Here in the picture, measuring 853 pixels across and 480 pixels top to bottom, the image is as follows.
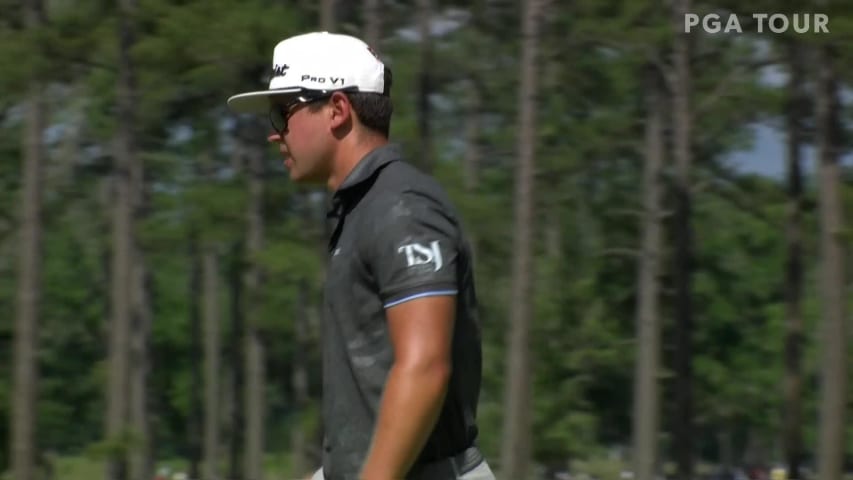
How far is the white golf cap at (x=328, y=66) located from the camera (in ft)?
12.3

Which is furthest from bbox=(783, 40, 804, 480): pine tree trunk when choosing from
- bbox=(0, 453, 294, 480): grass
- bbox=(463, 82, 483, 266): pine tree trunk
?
bbox=(0, 453, 294, 480): grass

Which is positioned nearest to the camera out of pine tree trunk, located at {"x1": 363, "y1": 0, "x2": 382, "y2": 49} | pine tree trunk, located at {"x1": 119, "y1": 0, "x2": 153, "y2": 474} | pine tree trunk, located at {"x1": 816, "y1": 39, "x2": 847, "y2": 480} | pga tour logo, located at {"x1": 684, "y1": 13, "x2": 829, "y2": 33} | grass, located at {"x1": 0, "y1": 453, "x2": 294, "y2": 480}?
pga tour logo, located at {"x1": 684, "y1": 13, "x2": 829, "y2": 33}

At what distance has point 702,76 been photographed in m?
31.2

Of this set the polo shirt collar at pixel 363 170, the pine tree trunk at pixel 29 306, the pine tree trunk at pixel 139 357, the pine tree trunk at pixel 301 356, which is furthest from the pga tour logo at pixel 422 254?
the pine tree trunk at pixel 139 357

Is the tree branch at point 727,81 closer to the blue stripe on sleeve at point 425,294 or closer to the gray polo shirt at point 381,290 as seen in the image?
the gray polo shirt at point 381,290

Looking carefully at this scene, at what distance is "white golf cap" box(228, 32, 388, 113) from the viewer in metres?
3.74

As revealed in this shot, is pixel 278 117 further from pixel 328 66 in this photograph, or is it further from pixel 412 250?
pixel 412 250

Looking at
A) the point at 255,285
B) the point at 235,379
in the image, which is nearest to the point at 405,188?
the point at 255,285

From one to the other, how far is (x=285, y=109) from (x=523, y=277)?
2246 centimetres

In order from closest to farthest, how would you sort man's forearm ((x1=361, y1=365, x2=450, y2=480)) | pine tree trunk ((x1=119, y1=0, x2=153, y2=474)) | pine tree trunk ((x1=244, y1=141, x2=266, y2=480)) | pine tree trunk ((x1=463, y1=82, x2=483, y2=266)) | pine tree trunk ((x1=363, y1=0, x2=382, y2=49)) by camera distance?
man's forearm ((x1=361, y1=365, x2=450, y2=480)) → pine tree trunk ((x1=363, y1=0, x2=382, y2=49)) → pine tree trunk ((x1=119, y1=0, x2=153, y2=474)) → pine tree trunk ((x1=244, y1=141, x2=266, y2=480)) → pine tree trunk ((x1=463, y1=82, x2=483, y2=266))

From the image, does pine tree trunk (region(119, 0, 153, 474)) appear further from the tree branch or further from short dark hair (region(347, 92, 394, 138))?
short dark hair (region(347, 92, 394, 138))

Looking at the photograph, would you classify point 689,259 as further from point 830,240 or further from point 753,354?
point 753,354

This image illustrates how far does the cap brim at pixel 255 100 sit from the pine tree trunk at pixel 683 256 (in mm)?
23898

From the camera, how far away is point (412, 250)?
353 centimetres
